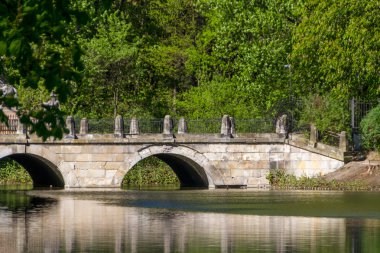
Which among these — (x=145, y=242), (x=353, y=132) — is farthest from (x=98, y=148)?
(x=145, y=242)

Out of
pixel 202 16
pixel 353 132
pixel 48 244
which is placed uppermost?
pixel 202 16

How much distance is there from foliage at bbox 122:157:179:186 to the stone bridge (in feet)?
18.1

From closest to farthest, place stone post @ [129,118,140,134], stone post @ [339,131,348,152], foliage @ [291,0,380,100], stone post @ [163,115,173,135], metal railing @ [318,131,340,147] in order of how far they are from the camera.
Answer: foliage @ [291,0,380,100], stone post @ [339,131,348,152], stone post @ [129,118,140,134], stone post @ [163,115,173,135], metal railing @ [318,131,340,147]

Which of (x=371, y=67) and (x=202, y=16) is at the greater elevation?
(x=202, y=16)

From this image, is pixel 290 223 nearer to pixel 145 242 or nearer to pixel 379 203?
pixel 145 242

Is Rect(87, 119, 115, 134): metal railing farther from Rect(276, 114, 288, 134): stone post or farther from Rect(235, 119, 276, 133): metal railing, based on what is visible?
Rect(276, 114, 288, 134): stone post

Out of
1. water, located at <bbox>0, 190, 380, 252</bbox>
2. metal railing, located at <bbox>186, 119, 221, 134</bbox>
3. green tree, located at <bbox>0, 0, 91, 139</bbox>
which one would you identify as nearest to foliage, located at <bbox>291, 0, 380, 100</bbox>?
metal railing, located at <bbox>186, 119, 221, 134</bbox>

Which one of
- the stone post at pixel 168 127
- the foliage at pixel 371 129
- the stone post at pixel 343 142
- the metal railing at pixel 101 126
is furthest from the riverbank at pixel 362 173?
the metal railing at pixel 101 126

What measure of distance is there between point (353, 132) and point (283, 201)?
15.3 metres

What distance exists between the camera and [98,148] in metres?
55.4

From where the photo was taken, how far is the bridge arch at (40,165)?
177 ft

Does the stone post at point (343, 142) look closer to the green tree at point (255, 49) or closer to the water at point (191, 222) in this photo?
the water at point (191, 222)

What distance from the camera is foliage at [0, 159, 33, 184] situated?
66.2 metres

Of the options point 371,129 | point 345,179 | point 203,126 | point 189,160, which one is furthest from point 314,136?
point 189,160
